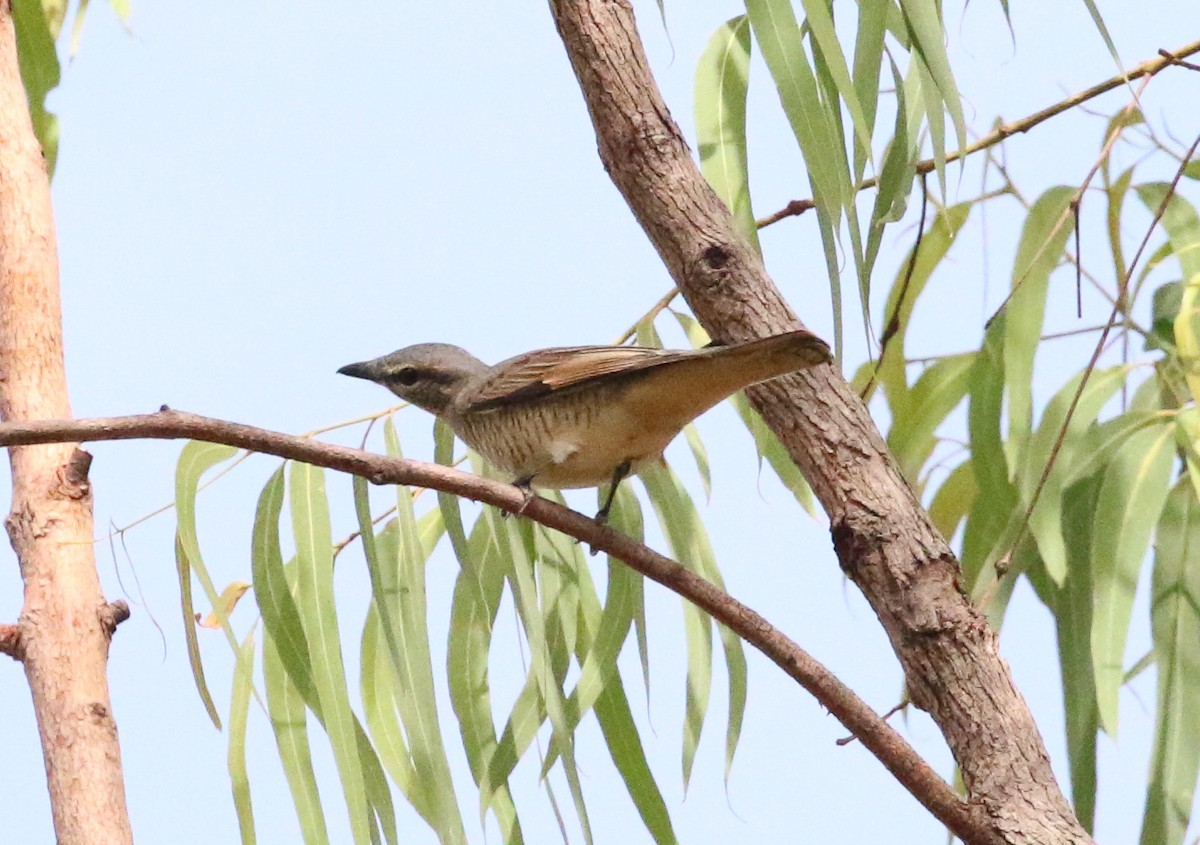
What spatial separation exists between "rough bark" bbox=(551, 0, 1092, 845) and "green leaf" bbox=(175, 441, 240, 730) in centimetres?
109

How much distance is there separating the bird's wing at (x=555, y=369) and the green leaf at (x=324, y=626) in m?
0.45

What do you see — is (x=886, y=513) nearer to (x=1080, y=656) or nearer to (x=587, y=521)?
(x=587, y=521)

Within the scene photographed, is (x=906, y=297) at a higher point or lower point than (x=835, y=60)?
higher

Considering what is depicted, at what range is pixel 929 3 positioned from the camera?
263 centimetres

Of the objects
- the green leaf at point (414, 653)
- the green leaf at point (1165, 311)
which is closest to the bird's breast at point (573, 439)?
the green leaf at point (414, 653)

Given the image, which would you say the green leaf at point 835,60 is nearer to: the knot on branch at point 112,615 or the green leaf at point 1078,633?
the green leaf at point 1078,633

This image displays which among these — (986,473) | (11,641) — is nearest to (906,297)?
(986,473)

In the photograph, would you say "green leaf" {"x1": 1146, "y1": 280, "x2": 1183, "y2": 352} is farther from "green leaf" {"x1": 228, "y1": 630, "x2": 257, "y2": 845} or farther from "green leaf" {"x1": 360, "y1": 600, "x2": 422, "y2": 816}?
"green leaf" {"x1": 228, "y1": 630, "x2": 257, "y2": 845}

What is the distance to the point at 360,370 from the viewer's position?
3844 millimetres

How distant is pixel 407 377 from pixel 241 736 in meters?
1.01

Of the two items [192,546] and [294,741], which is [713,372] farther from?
[294,741]

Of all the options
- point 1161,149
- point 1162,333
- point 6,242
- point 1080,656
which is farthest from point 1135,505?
point 6,242

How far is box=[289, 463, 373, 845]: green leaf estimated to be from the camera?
9.94 ft

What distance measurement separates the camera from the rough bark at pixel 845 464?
2426 millimetres
